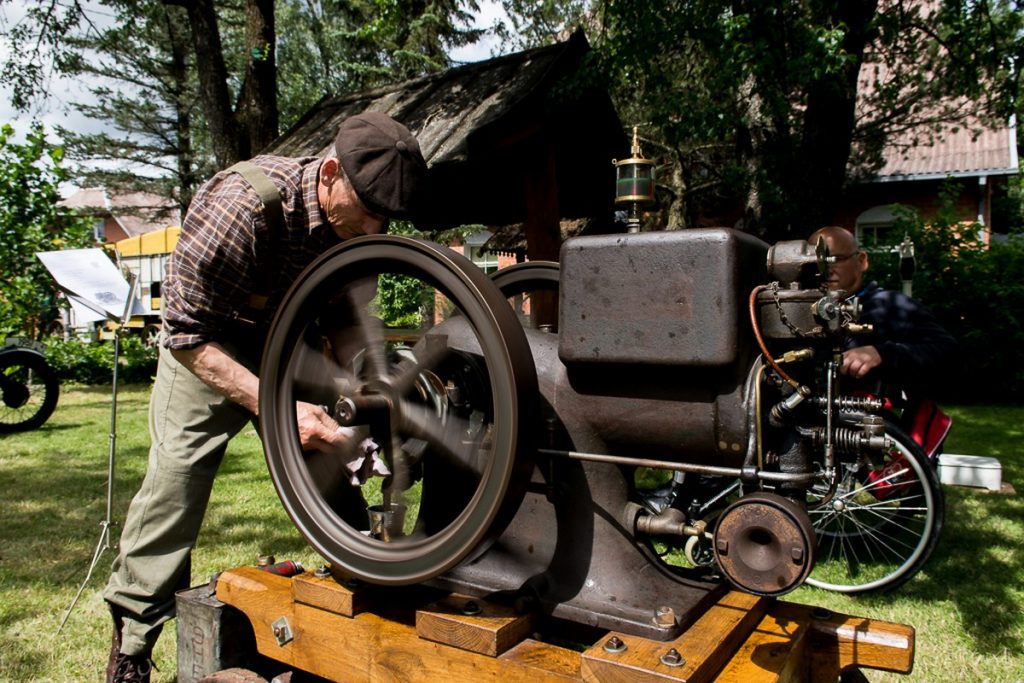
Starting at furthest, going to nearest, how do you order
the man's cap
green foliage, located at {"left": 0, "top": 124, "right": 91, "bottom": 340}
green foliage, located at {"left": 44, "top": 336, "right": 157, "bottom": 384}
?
green foliage, located at {"left": 44, "top": 336, "right": 157, "bottom": 384} < green foliage, located at {"left": 0, "top": 124, "right": 91, "bottom": 340} < the man's cap

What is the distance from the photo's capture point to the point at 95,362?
11734 millimetres

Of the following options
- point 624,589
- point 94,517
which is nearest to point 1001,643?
point 624,589

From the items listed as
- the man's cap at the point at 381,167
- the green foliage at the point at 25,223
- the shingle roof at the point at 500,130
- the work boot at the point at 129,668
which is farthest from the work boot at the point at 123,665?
the green foliage at the point at 25,223

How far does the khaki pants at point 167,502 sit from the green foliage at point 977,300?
26.9 feet

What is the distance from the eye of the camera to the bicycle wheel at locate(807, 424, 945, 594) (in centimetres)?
306

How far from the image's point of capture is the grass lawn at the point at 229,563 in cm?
245

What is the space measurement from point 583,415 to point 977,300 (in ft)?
29.2

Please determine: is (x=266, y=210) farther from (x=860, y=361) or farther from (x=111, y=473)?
(x=860, y=361)

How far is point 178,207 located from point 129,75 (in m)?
3.04

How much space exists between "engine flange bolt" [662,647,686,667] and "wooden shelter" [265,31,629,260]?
262cm

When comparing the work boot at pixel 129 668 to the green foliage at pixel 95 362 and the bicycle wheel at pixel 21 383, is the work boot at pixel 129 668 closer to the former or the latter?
the bicycle wheel at pixel 21 383

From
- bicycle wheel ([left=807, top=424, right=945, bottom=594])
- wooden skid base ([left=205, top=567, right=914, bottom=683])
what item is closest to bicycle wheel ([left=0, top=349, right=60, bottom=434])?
wooden skid base ([left=205, top=567, right=914, bottom=683])

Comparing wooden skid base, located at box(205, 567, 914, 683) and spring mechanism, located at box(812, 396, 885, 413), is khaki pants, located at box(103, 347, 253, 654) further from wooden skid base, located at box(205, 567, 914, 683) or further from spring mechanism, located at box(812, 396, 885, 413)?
spring mechanism, located at box(812, 396, 885, 413)

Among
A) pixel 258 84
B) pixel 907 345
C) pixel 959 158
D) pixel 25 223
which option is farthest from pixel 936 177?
pixel 25 223
